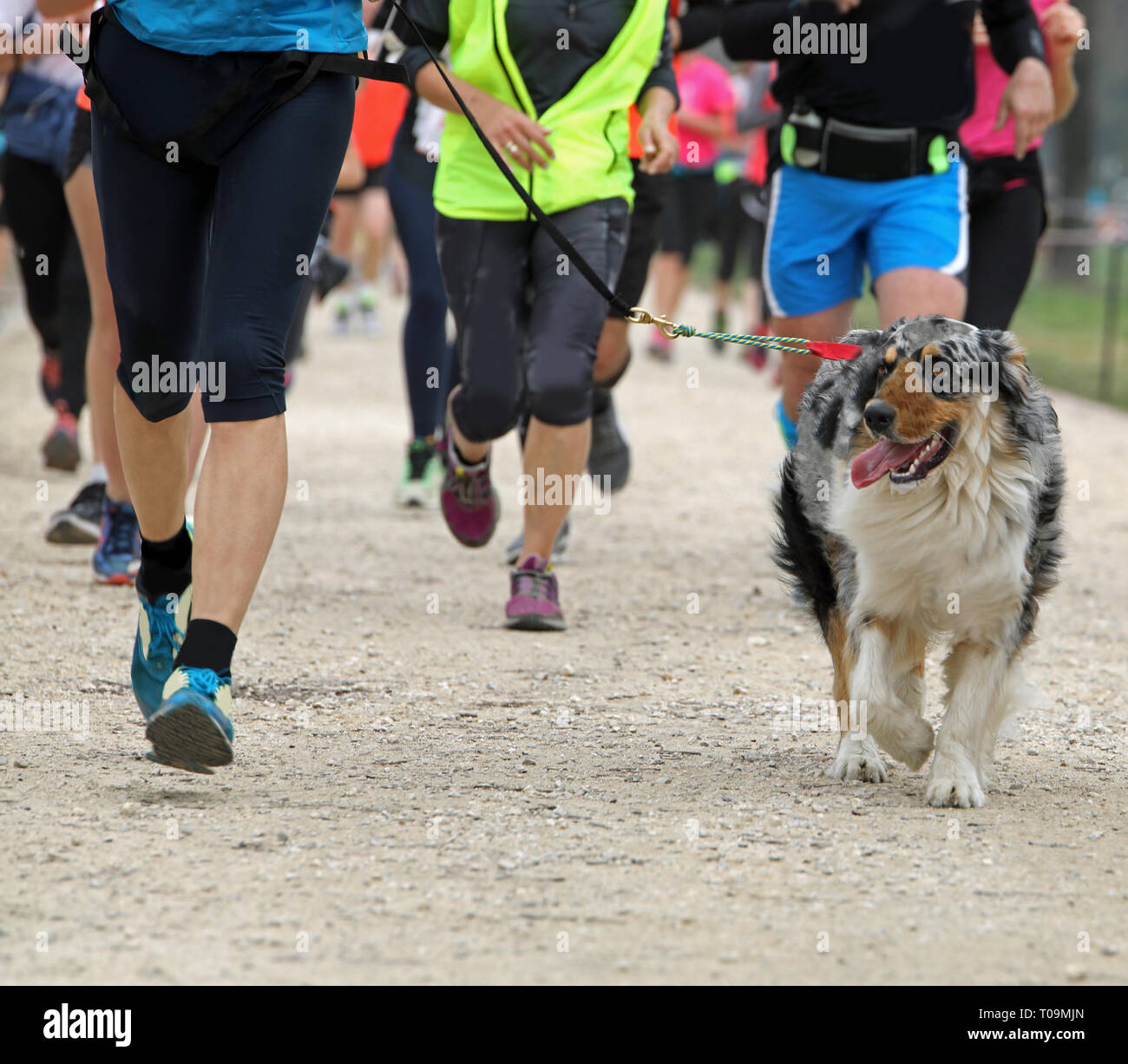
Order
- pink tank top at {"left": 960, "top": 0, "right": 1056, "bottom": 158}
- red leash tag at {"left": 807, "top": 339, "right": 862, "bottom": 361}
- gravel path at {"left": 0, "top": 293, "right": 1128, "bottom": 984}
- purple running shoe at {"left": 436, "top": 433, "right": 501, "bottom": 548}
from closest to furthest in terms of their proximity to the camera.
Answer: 1. gravel path at {"left": 0, "top": 293, "right": 1128, "bottom": 984}
2. red leash tag at {"left": 807, "top": 339, "right": 862, "bottom": 361}
3. pink tank top at {"left": 960, "top": 0, "right": 1056, "bottom": 158}
4. purple running shoe at {"left": 436, "top": 433, "right": 501, "bottom": 548}

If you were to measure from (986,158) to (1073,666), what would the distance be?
5.72 feet

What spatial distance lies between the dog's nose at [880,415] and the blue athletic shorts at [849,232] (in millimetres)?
1705

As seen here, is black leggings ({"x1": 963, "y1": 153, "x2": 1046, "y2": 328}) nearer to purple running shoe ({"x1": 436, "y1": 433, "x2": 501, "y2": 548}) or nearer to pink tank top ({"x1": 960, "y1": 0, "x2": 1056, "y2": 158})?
pink tank top ({"x1": 960, "y1": 0, "x2": 1056, "y2": 158})

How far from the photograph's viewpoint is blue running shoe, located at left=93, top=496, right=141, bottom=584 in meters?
6.31

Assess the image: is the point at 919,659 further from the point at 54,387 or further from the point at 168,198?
the point at 54,387

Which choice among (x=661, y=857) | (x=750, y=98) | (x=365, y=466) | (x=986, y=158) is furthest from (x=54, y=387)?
(x=750, y=98)

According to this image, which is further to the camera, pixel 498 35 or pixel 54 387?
pixel 54 387

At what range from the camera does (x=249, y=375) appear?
3756 millimetres

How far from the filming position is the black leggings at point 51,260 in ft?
25.7

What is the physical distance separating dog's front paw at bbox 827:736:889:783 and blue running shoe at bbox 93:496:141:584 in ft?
10.1

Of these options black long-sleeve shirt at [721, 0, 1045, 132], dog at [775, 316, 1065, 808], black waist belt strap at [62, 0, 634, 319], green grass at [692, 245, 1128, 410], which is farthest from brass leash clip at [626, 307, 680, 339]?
green grass at [692, 245, 1128, 410]

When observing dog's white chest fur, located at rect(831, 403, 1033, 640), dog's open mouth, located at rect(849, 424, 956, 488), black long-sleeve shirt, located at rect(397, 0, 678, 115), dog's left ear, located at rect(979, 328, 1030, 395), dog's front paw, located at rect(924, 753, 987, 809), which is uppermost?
black long-sleeve shirt, located at rect(397, 0, 678, 115)

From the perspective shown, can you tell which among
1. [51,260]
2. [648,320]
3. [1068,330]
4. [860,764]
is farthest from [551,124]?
[1068,330]

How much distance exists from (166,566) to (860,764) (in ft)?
5.67
